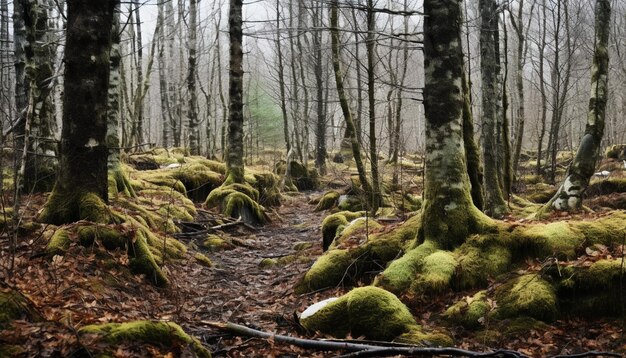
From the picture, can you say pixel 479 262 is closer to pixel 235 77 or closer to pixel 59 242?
pixel 59 242

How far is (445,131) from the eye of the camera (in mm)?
6047

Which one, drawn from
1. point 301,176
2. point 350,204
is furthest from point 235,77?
point 301,176

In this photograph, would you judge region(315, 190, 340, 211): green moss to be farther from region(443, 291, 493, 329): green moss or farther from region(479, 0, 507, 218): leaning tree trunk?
region(443, 291, 493, 329): green moss

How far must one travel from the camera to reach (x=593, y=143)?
25.1 ft

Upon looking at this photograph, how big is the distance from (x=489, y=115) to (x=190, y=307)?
6.86m

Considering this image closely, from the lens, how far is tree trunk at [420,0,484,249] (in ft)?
19.7

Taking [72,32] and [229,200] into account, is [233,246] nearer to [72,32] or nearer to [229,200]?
[229,200]

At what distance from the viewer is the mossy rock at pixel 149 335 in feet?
10.7

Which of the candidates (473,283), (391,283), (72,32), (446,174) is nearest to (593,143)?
(446,174)

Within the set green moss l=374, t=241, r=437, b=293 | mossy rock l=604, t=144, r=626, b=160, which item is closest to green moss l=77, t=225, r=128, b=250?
green moss l=374, t=241, r=437, b=293

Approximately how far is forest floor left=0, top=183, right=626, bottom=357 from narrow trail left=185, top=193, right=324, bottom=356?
0.05ft

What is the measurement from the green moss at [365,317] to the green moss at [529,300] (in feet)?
3.15

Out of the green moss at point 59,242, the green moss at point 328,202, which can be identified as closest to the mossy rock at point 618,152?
the green moss at point 328,202

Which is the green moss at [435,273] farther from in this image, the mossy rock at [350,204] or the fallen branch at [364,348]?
the mossy rock at [350,204]
